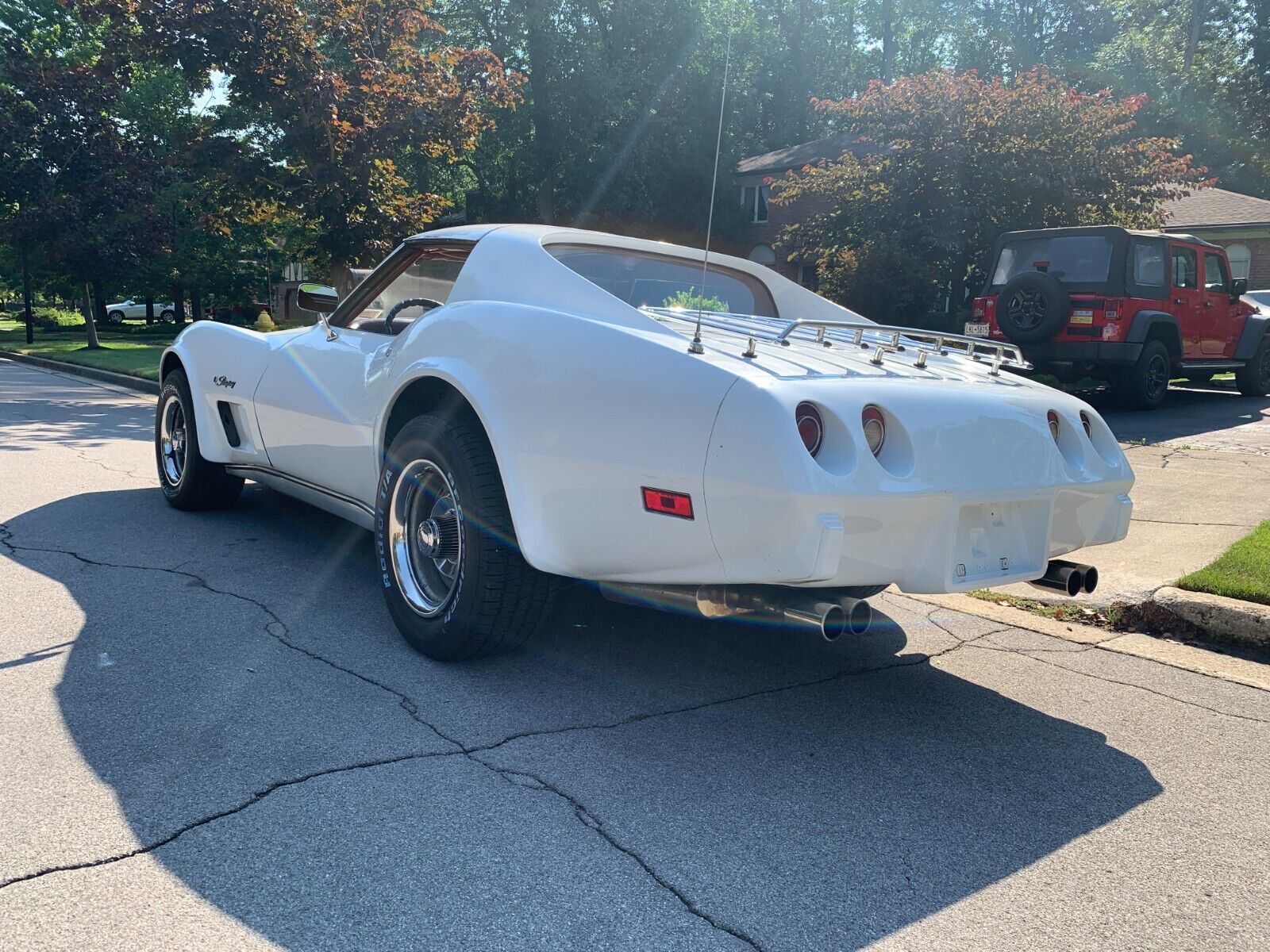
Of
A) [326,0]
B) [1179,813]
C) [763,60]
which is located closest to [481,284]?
[1179,813]

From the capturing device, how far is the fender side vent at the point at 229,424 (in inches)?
214

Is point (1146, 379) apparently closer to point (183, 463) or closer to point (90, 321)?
point (183, 463)

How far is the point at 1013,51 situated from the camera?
50719 millimetres

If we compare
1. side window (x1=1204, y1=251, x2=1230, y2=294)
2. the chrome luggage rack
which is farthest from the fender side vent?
side window (x1=1204, y1=251, x2=1230, y2=294)

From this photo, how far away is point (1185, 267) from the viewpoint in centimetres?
1330

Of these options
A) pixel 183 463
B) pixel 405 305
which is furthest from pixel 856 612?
pixel 183 463

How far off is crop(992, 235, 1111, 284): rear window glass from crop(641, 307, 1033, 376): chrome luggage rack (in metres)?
9.16

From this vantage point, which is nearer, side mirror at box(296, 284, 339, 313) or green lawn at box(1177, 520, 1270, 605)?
green lawn at box(1177, 520, 1270, 605)

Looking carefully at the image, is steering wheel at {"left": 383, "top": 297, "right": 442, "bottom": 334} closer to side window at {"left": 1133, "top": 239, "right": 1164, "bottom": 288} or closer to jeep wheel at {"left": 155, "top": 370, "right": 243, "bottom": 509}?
jeep wheel at {"left": 155, "top": 370, "right": 243, "bottom": 509}

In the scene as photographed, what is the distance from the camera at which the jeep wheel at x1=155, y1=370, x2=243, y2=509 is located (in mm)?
5777

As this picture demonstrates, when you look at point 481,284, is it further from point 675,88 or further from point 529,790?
point 675,88

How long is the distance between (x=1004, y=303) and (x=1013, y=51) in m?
44.7

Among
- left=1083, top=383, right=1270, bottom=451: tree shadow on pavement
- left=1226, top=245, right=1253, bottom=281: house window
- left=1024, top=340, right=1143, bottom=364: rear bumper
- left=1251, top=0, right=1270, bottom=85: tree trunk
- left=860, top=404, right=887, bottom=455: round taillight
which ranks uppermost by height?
left=1251, top=0, right=1270, bottom=85: tree trunk

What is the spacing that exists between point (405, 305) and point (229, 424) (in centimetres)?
154
